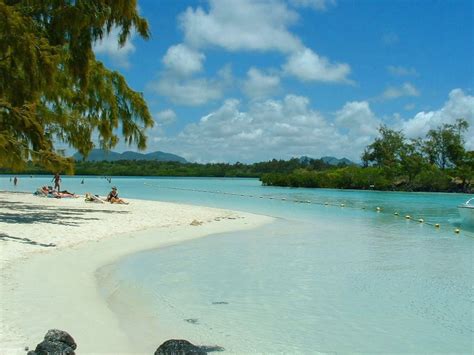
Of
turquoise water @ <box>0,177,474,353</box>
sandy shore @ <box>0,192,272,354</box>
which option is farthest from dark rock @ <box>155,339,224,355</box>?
turquoise water @ <box>0,177,474,353</box>

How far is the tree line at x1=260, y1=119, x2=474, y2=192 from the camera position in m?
80.6

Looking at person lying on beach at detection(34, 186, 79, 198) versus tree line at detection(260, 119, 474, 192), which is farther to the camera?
tree line at detection(260, 119, 474, 192)

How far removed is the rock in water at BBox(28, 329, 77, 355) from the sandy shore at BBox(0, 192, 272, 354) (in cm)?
34

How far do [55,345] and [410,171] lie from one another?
86.7 metres

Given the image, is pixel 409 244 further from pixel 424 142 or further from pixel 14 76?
pixel 424 142

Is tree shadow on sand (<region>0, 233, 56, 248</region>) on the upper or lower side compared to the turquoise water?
upper

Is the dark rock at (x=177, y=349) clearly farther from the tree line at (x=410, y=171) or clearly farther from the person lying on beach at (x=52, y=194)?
the tree line at (x=410, y=171)

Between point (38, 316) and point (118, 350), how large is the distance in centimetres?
153

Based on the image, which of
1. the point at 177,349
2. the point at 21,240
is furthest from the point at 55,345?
the point at 21,240

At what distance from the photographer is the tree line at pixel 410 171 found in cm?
8062

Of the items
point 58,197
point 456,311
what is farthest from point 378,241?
point 58,197

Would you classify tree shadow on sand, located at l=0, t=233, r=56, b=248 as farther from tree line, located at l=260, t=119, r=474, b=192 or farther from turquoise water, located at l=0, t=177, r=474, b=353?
tree line, located at l=260, t=119, r=474, b=192

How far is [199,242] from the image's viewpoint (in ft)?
56.0

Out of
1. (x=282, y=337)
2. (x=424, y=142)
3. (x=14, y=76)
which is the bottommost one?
(x=282, y=337)
